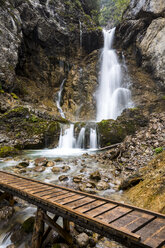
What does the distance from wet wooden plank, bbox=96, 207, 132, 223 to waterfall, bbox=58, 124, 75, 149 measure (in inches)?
461

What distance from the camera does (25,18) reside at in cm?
2222

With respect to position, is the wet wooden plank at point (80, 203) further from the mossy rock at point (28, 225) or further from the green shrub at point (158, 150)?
the green shrub at point (158, 150)

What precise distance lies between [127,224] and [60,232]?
135 centimetres

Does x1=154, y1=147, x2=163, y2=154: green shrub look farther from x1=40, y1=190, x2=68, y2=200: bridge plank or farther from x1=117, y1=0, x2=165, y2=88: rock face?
x1=117, y1=0, x2=165, y2=88: rock face

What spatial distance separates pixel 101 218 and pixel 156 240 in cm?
73

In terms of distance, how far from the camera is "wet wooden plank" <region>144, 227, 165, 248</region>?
150cm

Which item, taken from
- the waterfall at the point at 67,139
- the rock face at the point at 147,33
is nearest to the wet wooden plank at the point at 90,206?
the waterfall at the point at 67,139

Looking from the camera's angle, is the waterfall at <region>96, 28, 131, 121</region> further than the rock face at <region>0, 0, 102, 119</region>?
Yes

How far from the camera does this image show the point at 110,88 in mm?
26391

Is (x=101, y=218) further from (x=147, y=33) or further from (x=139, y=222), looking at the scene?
(x=147, y=33)

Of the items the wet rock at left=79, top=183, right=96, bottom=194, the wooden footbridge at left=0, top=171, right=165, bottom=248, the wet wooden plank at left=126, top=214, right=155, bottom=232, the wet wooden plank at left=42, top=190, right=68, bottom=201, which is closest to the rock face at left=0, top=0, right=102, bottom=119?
the wet rock at left=79, top=183, right=96, bottom=194

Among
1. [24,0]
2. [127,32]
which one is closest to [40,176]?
[24,0]

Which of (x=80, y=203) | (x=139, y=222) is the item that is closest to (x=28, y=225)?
(x=80, y=203)

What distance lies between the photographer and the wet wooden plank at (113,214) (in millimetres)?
1988
